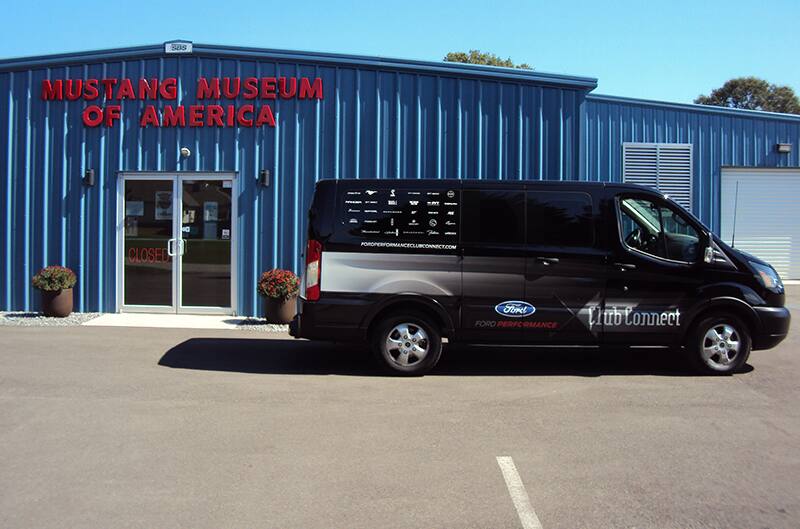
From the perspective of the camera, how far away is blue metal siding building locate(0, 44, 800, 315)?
39.5ft

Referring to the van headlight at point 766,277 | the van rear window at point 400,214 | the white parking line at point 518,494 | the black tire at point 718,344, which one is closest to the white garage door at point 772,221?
the van headlight at point 766,277

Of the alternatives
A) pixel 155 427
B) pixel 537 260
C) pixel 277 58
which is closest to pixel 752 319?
pixel 537 260

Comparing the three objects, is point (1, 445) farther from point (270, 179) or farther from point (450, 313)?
point (270, 179)

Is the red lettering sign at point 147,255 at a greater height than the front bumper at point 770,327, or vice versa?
the red lettering sign at point 147,255

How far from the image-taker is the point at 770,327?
7.64 metres

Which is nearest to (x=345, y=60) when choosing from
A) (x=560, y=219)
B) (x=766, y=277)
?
(x=560, y=219)

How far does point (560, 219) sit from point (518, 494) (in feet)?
13.5

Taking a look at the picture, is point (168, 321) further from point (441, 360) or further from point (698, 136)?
point (698, 136)

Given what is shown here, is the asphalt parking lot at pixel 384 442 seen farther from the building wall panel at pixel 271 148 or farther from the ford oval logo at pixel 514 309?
the building wall panel at pixel 271 148

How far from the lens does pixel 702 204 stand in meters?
16.5

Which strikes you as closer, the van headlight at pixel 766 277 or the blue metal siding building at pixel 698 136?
the van headlight at pixel 766 277

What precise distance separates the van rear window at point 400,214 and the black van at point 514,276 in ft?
0.04

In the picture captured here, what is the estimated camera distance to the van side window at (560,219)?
25.1 feet

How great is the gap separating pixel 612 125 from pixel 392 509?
13.7 metres
